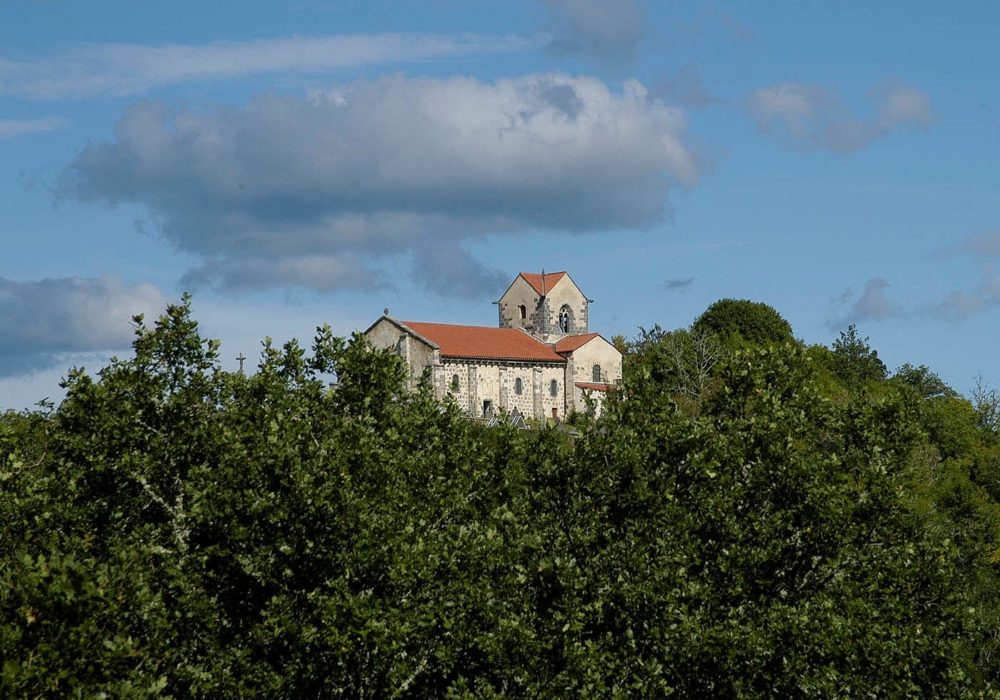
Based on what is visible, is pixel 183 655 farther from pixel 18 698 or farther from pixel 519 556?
pixel 519 556

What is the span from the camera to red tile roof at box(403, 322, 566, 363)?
373ft

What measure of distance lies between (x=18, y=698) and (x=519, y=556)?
1012 centimetres

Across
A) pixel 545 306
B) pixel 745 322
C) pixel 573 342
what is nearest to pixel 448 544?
pixel 573 342

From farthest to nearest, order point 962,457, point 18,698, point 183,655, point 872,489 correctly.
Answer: point 962,457 → point 872,489 → point 183,655 → point 18,698

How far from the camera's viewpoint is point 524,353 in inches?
4619

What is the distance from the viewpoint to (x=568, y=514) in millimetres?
27000

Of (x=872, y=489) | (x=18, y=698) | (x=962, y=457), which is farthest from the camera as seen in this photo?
(x=962, y=457)

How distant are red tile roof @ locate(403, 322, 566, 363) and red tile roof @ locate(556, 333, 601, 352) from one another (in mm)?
1039

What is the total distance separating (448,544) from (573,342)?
9652 cm

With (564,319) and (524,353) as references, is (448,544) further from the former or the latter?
(564,319)

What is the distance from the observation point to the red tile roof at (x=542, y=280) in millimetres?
126062

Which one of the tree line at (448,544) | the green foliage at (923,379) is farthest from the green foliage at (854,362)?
the tree line at (448,544)

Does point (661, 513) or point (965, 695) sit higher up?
point (661, 513)

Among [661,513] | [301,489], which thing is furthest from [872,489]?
[301,489]
